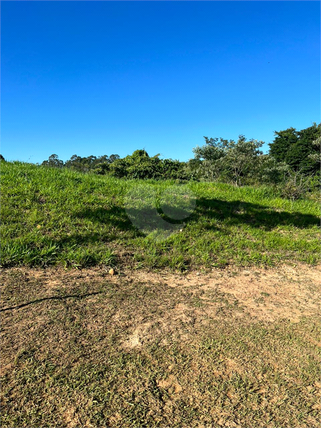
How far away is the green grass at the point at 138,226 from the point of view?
3.48 m

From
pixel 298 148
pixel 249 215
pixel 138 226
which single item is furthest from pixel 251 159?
pixel 138 226

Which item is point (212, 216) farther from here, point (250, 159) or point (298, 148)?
point (298, 148)

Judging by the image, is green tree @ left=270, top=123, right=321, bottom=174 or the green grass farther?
green tree @ left=270, top=123, right=321, bottom=174

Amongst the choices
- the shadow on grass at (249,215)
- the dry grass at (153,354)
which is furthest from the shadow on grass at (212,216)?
the dry grass at (153,354)

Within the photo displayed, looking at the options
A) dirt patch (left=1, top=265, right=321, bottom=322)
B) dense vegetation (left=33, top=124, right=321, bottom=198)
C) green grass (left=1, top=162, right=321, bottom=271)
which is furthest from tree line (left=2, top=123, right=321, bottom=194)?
dirt patch (left=1, top=265, right=321, bottom=322)

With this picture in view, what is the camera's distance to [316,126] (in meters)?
29.1

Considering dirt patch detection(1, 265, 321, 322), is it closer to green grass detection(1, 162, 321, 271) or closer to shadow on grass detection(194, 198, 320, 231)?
green grass detection(1, 162, 321, 271)

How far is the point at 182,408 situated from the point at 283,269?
9.13ft

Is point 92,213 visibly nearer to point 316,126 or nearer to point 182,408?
point 182,408

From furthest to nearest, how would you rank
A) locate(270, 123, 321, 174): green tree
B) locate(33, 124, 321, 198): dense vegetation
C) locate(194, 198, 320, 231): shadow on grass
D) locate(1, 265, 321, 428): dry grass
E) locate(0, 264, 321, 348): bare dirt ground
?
locate(270, 123, 321, 174): green tree < locate(33, 124, 321, 198): dense vegetation < locate(194, 198, 320, 231): shadow on grass < locate(0, 264, 321, 348): bare dirt ground < locate(1, 265, 321, 428): dry grass

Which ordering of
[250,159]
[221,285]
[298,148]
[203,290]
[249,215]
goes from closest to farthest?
[203,290]
[221,285]
[249,215]
[250,159]
[298,148]

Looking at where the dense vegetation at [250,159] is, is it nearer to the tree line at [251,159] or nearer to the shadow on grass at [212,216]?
the tree line at [251,159]

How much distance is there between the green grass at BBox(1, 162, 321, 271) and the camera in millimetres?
3479

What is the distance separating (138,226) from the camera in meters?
4.34
